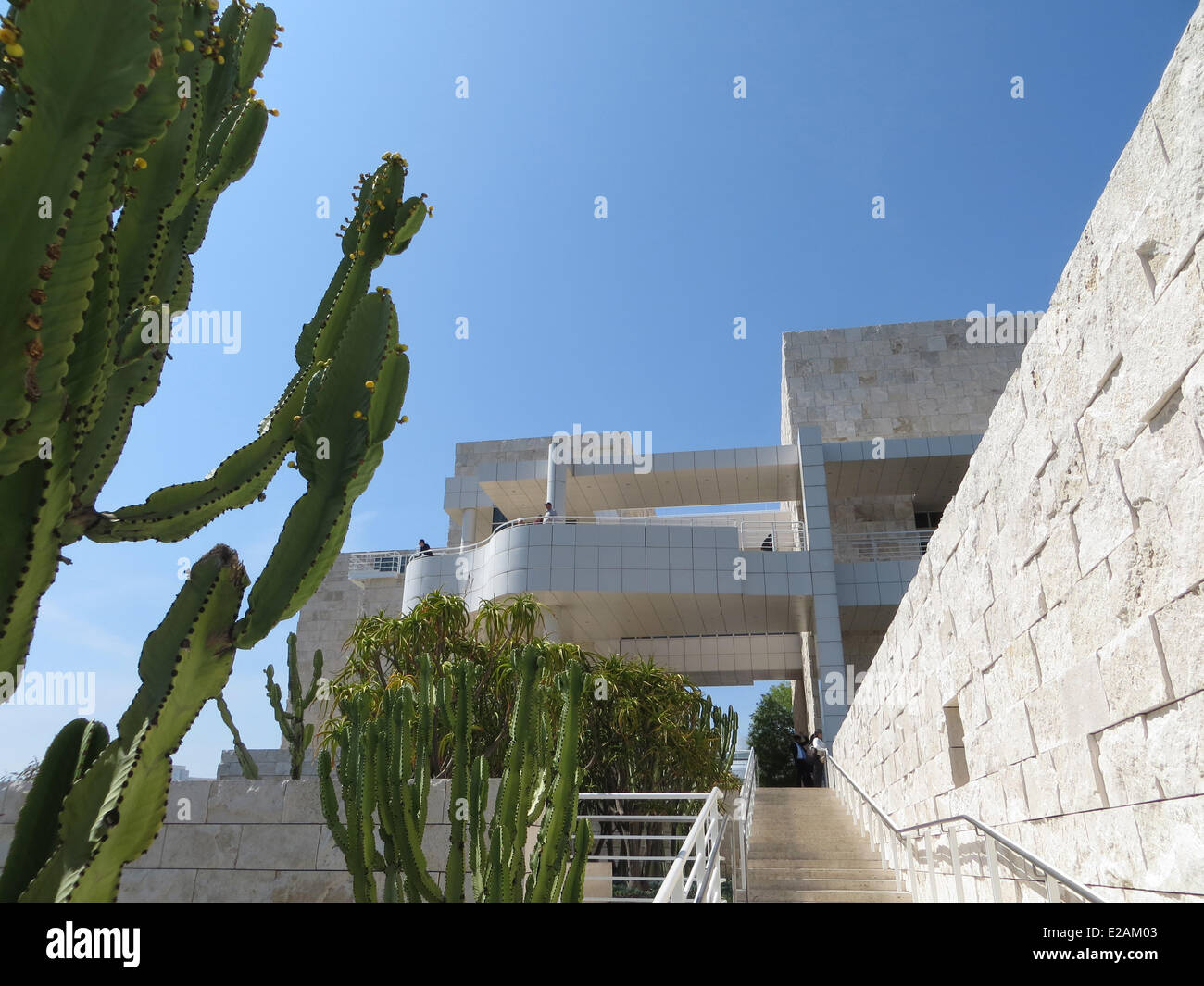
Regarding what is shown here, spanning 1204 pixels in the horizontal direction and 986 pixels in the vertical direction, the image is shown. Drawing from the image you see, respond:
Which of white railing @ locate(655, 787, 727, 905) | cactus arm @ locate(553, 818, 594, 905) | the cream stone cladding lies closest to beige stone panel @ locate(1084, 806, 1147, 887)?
the cream stone cladding

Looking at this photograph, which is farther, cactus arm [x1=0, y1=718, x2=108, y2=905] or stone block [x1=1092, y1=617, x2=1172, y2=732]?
stone block [x1=1092, y1=617, x2=1172, y2=732]

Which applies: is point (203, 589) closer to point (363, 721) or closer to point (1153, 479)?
point (1153, 479)

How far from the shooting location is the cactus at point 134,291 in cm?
181

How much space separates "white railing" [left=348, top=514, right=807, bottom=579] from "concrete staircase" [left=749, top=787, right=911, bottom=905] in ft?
25.1

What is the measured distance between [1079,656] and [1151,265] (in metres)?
1.62

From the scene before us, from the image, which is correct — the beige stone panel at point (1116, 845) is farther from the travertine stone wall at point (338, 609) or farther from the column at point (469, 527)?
the travertine stone wall at point (338, 609)

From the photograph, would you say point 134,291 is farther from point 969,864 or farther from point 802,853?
point 802,853

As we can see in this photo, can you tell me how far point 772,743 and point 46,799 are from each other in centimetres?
2442

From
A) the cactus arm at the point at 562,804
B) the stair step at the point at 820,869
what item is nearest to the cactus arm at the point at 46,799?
the cactus arm at the point at 562,804

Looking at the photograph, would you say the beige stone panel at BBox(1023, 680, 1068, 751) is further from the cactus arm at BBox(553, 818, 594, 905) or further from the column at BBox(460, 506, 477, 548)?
the column at BBox(460, 506, 477, 548)

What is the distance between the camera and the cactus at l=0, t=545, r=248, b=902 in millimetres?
2027

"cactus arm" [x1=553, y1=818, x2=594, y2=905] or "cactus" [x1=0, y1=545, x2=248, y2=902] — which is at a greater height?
"cactus" [x1=0, y1=545, x2=248, y2=902]
